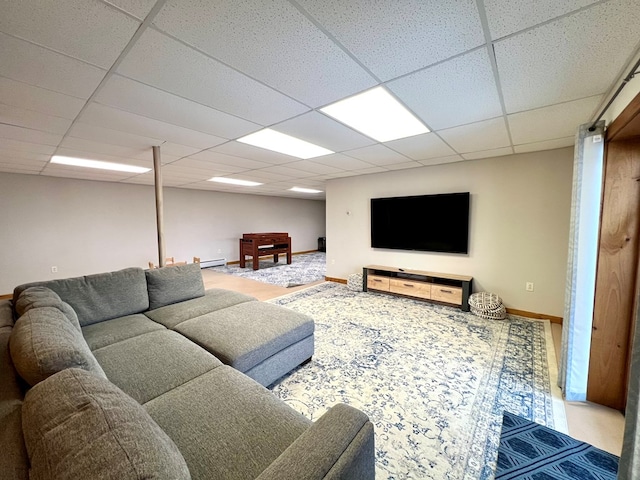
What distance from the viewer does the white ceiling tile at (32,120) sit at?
76.8 inches

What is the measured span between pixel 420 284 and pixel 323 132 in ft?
9.08

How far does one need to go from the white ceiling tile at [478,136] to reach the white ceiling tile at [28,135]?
A: 12.7 ft

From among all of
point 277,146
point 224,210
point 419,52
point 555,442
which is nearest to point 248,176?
point 277,146

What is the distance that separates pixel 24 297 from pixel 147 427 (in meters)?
1.90

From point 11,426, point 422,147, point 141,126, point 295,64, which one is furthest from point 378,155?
point 11,426

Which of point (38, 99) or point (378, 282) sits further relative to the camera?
point (378, 282)

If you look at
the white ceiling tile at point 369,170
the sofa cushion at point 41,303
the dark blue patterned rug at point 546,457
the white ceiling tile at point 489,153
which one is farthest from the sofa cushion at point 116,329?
the white ceiling tile at point 489,153

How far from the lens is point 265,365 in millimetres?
1907

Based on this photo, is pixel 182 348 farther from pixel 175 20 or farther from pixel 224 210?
pixel 224 210

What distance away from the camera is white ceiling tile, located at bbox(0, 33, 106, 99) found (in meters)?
1.27

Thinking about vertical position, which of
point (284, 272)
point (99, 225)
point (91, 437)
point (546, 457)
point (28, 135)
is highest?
point (28, 135)

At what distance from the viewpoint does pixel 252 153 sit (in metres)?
3.22

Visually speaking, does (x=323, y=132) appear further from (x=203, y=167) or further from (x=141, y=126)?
(x=203, y=167)

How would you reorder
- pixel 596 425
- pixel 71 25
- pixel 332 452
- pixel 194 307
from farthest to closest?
1. pixel 194 307
2. pixel 596 425
3. pixel 71 25
4. pixel 332 452
